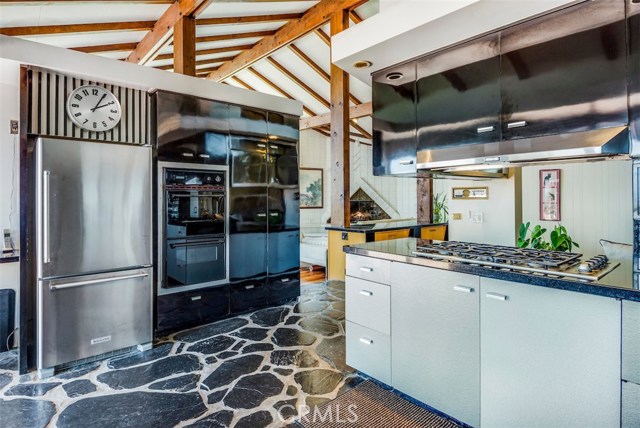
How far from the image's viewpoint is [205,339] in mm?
3080

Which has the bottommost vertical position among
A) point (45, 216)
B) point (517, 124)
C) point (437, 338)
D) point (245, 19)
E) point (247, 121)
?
point (437, 338)

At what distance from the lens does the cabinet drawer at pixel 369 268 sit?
2.18 m

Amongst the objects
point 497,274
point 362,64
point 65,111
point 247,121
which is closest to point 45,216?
point 65,111

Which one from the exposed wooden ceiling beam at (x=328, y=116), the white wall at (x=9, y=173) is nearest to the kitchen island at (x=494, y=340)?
the white wall at (x=9, y=173)

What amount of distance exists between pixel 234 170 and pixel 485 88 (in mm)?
2427

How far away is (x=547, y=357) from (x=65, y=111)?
346 cm

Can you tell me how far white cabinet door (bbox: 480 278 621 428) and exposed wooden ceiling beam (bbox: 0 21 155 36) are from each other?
4714 millimetres

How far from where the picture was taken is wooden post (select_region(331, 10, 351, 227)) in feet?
14.5

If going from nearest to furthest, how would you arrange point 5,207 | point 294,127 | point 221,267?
1. point 5,207
2. point 221,267
3. point 294,127

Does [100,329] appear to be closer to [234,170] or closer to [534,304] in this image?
[234,170]

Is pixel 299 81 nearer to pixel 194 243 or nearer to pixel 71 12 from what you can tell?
pixel 71 12

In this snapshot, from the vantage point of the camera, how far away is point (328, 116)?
26.5ft

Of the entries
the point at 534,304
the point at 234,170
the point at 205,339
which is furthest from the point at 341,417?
the point at 234,170

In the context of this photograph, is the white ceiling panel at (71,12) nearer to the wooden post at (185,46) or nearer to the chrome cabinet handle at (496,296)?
the wooden post at (185,46)
